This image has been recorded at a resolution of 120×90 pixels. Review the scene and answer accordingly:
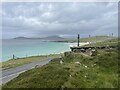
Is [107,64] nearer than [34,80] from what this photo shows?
No

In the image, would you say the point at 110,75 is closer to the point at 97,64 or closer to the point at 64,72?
the point at 97,64

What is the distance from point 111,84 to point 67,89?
95.3 inches

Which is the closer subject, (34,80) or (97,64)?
(34,80)

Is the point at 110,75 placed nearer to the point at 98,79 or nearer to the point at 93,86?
the point at 98,79

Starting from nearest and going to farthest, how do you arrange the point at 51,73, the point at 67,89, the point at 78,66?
1. the point at 67,89
2. the point at 51,73
3. the point at 78,66

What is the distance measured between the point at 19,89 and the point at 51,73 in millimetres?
1799

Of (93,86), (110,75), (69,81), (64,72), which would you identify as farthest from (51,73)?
(110,75)

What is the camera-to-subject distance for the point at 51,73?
11828 mm

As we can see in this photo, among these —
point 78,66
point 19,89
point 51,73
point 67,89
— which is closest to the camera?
point 67,89

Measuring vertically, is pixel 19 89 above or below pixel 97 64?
below

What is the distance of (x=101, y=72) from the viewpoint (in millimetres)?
12555

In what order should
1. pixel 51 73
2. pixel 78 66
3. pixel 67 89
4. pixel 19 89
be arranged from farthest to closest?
pixel 78 66 < pixel 51 73 < pixel 19 89 < pixel 67 89

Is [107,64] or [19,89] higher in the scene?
[107,64]

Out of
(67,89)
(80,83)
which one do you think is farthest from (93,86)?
(67,89)
